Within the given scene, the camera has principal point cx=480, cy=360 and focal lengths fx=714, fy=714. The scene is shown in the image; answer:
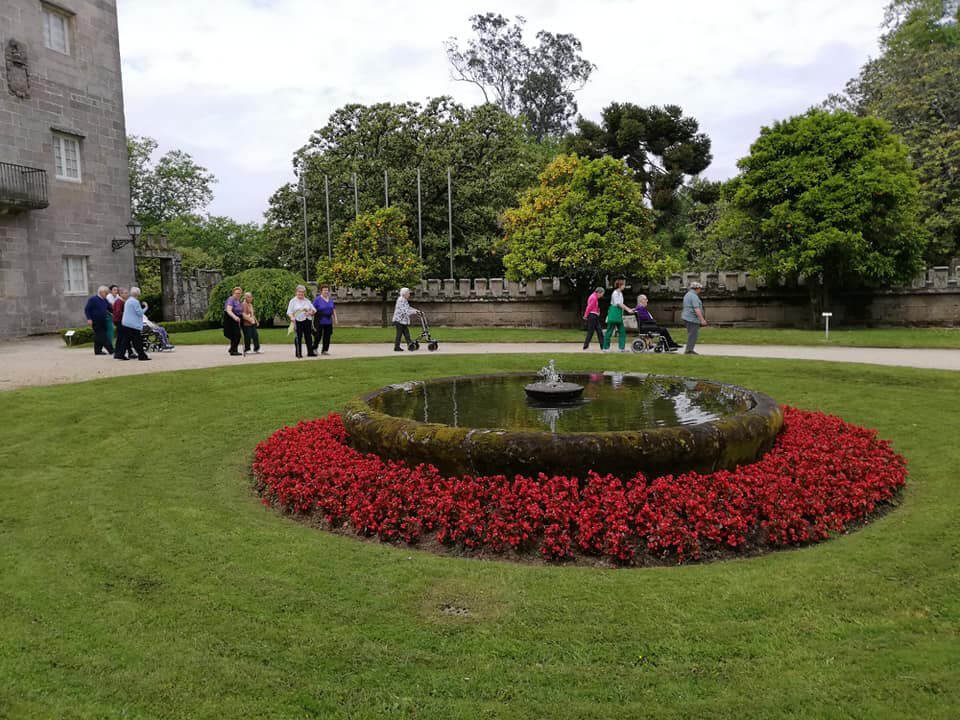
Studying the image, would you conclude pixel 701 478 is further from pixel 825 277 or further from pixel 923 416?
pixel 825 277

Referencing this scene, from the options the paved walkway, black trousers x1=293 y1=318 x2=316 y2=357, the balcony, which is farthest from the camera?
the balcony

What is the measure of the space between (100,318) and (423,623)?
16.7m

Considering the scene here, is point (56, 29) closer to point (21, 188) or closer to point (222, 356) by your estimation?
point (21, 188)

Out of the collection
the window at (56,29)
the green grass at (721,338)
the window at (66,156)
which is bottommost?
the green grass at (721,338)

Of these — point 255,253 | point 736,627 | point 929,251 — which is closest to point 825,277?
point 929,251

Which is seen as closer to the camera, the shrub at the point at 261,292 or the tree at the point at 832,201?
the tree at the point at 832,201

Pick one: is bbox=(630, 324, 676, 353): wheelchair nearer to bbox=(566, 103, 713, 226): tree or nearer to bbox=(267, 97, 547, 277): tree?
bbox=(267, 97, 547, 277): tree

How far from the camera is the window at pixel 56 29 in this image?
87.5ft

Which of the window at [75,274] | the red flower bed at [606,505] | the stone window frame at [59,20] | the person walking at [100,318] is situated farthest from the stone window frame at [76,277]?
the red flower bed at [606,505]

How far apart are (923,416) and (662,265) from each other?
65.8 feet

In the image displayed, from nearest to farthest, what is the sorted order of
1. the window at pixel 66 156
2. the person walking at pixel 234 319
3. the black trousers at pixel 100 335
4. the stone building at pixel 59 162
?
the person walking at pixel 234 319
the black trousers at pixel 100 335
the stone building at pixel 59 162
the window at pixel 66 156

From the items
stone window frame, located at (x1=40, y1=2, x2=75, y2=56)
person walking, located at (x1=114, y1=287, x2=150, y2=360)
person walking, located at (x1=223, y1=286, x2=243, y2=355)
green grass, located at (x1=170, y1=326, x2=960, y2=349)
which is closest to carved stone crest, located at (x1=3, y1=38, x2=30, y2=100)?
stone window frame, located at (x1=40, y1=2, x2=75, y2=56)

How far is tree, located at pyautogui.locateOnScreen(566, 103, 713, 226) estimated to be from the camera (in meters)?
42.7

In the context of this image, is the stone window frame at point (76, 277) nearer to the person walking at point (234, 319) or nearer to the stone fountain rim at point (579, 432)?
the person walking at point (234, 319)
